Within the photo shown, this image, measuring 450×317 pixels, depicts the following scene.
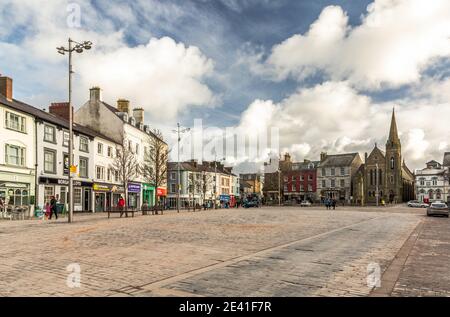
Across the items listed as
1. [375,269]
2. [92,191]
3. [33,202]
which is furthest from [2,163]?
[375,269]

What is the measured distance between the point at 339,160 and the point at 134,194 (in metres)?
62.6

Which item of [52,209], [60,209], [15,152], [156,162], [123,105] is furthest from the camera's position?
[123,105]

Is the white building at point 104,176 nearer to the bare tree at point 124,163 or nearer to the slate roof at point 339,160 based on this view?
the bare tree at point 124,163

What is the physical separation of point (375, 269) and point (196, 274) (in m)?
4.10

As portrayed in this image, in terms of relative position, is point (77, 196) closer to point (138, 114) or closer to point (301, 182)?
point (138, 114)

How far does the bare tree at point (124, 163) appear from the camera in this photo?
140 ft

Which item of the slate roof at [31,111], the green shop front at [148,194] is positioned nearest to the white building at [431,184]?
the green shop front at [148,194]

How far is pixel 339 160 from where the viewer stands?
328 feet

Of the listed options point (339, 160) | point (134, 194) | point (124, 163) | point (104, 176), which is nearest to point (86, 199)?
point (104, 176)

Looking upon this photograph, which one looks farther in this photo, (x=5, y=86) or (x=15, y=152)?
(x=5, y=86)

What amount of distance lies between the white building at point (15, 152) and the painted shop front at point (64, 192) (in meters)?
1.29

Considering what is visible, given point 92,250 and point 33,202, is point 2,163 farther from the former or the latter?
point 92,250

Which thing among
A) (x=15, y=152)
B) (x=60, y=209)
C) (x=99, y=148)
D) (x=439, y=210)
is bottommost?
(x=439, y=210)
